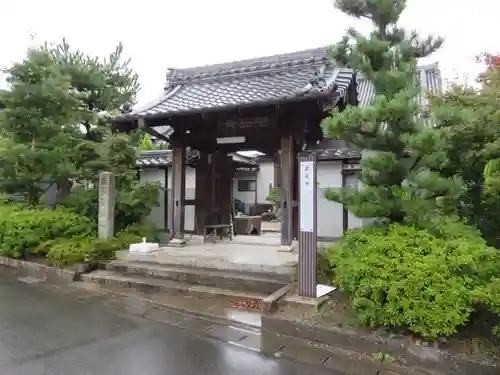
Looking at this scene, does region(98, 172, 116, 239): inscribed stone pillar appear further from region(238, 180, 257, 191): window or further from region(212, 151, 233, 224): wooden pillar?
region(238, 180, 257, 191): window

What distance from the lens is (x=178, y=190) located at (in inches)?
397

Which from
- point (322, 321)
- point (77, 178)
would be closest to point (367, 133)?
point (322, 321)

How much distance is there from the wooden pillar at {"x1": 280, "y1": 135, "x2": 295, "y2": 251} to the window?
598 inches

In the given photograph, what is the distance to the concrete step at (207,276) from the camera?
6.55 meters

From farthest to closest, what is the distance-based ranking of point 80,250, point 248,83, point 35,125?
point 248,83 → point 35,125 → point 80,250

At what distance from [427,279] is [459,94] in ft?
10.3

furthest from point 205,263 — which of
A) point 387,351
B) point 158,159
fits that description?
point 158,159

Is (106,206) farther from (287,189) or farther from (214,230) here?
(287,189)

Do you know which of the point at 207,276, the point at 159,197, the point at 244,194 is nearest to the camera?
the point at 207,276

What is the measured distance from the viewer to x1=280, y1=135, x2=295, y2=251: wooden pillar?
8688 mm

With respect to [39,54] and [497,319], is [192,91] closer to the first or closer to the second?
[39,54]

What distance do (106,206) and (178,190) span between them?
1.89 meters

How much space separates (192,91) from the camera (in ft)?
35.7

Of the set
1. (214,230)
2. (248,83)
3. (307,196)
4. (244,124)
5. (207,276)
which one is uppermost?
(248,83)
